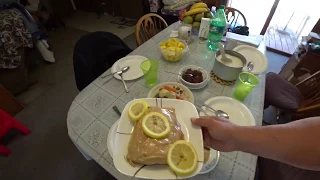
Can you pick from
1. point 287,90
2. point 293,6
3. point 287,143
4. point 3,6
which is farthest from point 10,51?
point 293,6

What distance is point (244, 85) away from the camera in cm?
83

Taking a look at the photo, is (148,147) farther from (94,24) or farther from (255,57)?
(94,24)

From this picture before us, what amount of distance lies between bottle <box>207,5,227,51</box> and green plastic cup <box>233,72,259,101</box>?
16.5 inches

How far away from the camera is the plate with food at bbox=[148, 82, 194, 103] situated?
0.81 metres

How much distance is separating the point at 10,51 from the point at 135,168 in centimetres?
203

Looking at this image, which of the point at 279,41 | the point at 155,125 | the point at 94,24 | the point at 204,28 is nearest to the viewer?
the point at 155,125

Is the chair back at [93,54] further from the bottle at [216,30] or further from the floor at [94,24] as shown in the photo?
the floor at [94,24]

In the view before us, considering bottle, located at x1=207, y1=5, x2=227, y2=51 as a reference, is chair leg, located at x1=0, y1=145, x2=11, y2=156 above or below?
below

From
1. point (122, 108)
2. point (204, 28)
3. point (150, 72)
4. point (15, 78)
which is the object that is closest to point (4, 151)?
point (15, 78)

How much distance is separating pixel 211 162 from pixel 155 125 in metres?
0.27

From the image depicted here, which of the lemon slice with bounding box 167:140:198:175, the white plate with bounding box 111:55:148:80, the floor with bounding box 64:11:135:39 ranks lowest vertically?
the floor with bounding box 64:11:135:39

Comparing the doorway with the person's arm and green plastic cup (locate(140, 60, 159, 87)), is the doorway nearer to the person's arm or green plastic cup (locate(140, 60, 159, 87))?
green plastic cup (locate(140, 60, 159, 87))

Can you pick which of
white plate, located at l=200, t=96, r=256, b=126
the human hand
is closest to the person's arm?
the human hand

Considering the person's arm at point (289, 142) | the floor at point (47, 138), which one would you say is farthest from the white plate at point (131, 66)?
the floor at point (47, 138)
